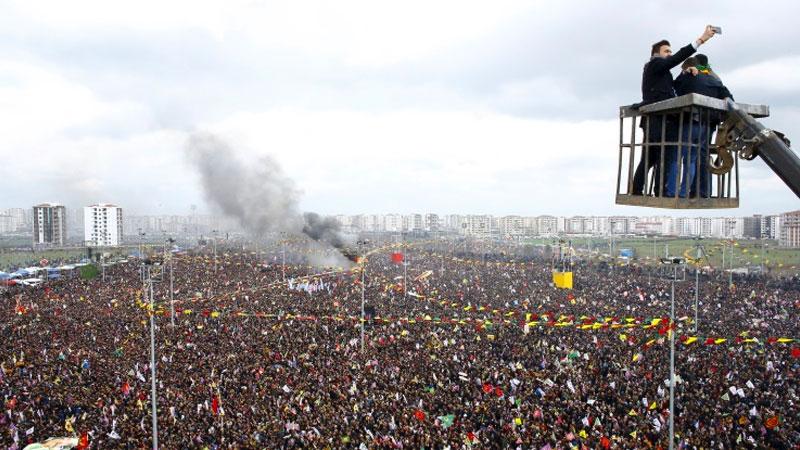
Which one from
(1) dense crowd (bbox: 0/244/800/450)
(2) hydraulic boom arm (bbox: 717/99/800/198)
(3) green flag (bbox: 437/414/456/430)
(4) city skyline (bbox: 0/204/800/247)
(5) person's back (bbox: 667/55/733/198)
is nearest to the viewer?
(2) hydraulic boom arm (bbox: 717/99/800/198)

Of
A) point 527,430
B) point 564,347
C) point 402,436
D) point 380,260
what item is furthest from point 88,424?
point 380,260

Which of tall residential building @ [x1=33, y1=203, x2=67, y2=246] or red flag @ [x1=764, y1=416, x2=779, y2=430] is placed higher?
tall residential building @ [x1=33, y1=203, x2=67, y2=246]

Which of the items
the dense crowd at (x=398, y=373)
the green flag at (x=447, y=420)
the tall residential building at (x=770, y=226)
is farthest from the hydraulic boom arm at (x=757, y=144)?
the tall residential building at (x=770, y=226)

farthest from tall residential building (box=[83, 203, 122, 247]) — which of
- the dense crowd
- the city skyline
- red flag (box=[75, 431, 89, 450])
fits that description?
red flag (box=[75, 431, 89, 450])

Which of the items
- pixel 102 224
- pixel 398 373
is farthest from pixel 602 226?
pixel 398 373

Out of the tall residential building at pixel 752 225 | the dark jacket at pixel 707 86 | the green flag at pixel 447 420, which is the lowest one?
the green flag at pixel 447 420

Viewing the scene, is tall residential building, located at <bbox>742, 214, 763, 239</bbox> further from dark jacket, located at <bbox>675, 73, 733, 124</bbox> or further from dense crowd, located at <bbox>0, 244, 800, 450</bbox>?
dark jacket, located at <bbox>675, 73, 733, 124</bbox>

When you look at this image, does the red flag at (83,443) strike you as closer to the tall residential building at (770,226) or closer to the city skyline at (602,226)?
the city skyline at (602,226)
